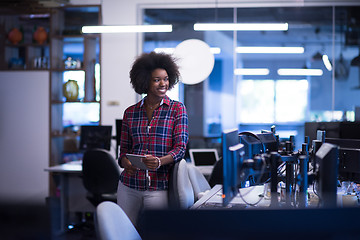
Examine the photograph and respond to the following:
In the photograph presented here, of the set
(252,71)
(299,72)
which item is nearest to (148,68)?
(252,71)

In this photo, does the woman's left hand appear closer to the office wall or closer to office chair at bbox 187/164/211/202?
office chair at bbox 187/164/211/202

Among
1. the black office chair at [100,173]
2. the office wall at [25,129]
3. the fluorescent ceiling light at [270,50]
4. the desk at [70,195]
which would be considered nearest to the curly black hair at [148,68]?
the black office chair at [100,173]

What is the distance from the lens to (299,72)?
703 cm

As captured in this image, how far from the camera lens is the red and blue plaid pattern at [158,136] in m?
2.69

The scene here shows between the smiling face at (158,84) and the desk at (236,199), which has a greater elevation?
the smiling face at (158,84)

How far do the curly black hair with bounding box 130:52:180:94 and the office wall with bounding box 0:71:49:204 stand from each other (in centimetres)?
397

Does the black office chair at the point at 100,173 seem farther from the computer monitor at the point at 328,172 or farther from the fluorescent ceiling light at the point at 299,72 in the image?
the fluorescent ceiling light at the point at 299,72

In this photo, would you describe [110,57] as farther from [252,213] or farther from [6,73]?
[252,213]

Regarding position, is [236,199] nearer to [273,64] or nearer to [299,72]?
[299,72]

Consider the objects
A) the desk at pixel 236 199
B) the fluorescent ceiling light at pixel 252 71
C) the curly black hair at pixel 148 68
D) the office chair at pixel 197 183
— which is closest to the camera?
the desk at pixel 236 199

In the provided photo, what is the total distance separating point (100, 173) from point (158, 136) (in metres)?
2.02

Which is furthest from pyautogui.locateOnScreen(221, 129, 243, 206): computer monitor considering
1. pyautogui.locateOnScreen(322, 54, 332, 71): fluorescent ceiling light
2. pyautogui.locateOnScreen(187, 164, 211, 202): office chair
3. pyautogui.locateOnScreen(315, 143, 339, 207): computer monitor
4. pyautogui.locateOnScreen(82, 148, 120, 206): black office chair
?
pyautogui.locateOnScreen(322, 54, 332, 71): fluorescent ceiling light

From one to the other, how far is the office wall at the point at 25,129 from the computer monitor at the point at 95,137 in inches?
67.2

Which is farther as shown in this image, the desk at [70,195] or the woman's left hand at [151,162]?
the desk at [70,195]
